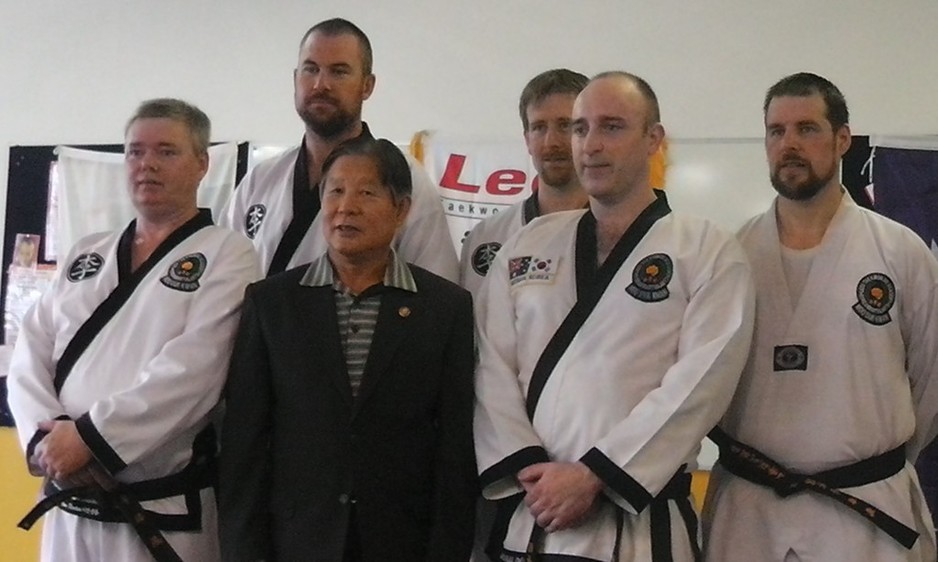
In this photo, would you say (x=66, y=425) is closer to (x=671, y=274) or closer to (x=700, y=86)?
(x=671, y=274)

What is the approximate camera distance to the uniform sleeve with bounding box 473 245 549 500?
1911mm

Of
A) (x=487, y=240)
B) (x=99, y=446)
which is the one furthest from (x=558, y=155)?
(x=99, y=446)

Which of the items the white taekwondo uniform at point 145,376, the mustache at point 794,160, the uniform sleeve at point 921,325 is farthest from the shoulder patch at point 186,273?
the uniform sleeve at point 921,325

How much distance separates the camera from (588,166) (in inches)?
80.7

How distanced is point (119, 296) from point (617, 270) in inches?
47.5

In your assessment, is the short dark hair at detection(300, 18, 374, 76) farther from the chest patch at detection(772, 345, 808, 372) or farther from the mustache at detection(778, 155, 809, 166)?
the chest patch at detection(772, 345, 808, 372)

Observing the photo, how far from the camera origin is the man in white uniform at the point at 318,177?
248cm

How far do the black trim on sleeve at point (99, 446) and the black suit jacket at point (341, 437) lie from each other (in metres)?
0.25

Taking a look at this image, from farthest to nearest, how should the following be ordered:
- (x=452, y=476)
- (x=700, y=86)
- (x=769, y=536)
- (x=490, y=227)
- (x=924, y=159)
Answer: (x=700, y=86)
(x=924, y=159)
(x=490, y=227)
(x=769, y=536)
(x=452, y=476)

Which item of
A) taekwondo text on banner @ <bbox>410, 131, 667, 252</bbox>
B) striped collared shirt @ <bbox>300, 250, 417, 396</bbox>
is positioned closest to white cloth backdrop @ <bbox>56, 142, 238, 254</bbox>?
taekwondo text on banner @ <bbox>410, 131, 667, 252</bbox>

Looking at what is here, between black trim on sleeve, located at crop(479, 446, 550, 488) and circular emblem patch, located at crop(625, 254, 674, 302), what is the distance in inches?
16.1

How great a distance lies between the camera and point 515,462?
1896 millimetres

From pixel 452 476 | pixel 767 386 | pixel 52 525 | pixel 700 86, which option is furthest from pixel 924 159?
pixel 52 525

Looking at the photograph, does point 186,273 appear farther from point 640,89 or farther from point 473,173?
point 473,173
